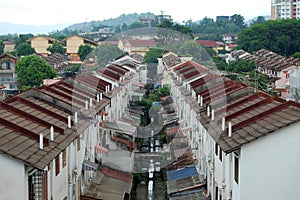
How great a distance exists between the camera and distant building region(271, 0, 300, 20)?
77.9 meters

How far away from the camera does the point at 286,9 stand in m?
81.6

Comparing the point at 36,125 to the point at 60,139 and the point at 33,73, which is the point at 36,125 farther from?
the point at 33,73

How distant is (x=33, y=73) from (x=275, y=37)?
27930 mm

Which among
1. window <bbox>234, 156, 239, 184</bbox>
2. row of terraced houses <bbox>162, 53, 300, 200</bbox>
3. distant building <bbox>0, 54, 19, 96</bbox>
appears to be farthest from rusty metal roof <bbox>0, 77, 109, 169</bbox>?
distant building <bbox>0, 54, 19, 96</bbox>

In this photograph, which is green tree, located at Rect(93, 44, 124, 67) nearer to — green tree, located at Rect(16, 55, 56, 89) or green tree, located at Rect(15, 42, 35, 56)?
green tree, located at Rect(16, 55, 56, 89)

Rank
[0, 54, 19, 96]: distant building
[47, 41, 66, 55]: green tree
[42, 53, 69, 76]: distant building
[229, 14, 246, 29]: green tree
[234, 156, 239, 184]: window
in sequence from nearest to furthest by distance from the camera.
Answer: [234, 156, 239, 184]: window < [0, 54, 19, 96]: distant building < [42, 53, 69, 76]: distant building < [47, 41, 66, 55]: green tree < [229, 14, 246, 29]: green tree

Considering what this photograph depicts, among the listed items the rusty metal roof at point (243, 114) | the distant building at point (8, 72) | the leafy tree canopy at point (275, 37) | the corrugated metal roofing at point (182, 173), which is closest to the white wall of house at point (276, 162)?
the rusty metal roof at point (243, 114)

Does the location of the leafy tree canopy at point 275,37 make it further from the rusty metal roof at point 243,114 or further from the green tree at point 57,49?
the rusty metal roof at point 243,114

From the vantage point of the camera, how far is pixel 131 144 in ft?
51.7

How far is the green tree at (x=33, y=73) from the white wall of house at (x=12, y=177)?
24603mm

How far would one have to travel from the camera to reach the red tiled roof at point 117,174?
12594 millimetres

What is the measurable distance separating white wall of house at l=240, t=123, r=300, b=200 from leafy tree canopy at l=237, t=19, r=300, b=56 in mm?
44700

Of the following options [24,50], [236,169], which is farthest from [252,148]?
[24,50]

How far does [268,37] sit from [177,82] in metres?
33.6
